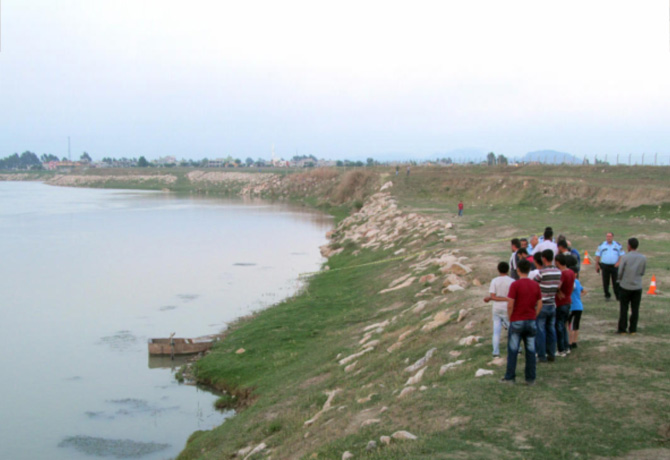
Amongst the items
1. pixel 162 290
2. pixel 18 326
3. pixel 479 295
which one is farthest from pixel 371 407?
pixel 162 290

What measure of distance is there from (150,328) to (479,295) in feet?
45.0

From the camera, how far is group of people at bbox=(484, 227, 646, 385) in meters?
9.01

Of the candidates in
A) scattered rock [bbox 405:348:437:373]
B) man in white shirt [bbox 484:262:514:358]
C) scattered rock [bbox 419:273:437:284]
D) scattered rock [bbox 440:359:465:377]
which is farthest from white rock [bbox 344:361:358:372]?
scattered rock [bbox 419:273:437:284]

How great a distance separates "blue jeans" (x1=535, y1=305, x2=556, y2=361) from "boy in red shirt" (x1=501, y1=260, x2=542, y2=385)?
542mm

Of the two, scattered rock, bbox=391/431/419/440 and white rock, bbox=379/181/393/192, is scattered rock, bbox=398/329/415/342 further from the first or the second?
white rock, bbox=379/181/393/192

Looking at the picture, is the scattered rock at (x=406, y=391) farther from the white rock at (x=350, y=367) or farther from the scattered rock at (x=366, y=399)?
the white rock at (x=350, y=367)

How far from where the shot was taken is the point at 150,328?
23.8 meters

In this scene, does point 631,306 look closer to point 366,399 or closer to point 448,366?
point 448,366

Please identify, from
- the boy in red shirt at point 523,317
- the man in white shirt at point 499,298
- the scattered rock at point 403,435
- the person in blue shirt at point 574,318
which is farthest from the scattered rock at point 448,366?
the scattered rock at point 403,435

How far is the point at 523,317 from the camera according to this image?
8992 mm

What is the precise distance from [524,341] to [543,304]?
878mm

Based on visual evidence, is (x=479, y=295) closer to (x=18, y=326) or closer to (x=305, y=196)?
(x=18, y=326)

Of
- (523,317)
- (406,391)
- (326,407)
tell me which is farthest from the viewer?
(326,407)

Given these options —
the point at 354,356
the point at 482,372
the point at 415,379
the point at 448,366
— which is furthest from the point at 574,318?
the point at 354,356
